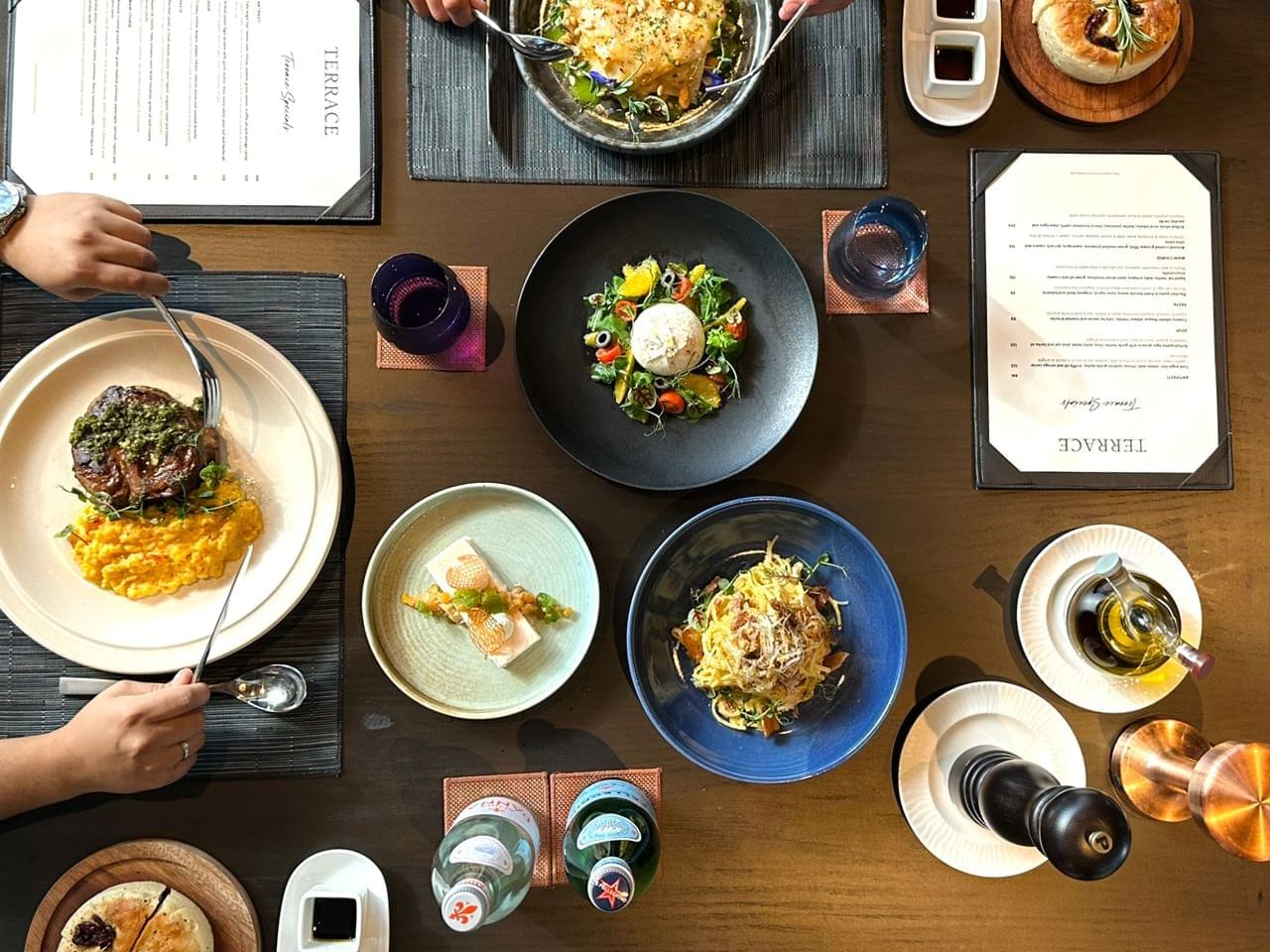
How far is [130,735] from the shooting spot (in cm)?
Result: 155

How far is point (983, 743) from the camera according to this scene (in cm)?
179

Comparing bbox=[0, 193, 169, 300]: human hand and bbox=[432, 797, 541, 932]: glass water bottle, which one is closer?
bbox=[432, 797, 541, 932]: glass water bottle

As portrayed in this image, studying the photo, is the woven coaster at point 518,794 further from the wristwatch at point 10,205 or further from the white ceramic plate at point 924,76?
the white ceramic plate at point 924,76

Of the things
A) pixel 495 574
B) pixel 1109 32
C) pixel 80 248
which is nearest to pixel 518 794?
pixel 495 574

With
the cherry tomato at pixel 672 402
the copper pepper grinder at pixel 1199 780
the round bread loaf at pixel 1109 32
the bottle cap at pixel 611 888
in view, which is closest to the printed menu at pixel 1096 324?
the round bread loaf at pixel 1109 32

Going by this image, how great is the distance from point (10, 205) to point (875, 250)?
1.75 m

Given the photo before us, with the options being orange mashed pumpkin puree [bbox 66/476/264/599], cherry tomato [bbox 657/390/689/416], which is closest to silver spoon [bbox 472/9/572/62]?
cherry tomato [bbox 657/390/689/416]

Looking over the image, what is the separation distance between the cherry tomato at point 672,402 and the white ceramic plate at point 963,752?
83 centimetres

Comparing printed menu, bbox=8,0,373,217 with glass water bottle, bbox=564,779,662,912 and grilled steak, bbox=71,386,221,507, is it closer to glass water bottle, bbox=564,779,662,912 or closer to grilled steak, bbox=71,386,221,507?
grilled steak, bbox=71,386,221,507

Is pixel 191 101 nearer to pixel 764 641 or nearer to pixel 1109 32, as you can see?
pixel 764 641

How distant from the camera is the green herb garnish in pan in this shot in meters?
1.75

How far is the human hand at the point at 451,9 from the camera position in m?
1.73

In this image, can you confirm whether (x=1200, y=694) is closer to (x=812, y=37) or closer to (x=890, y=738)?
(x=890, y=738)

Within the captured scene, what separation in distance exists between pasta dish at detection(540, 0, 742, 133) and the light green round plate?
0.86 meters
